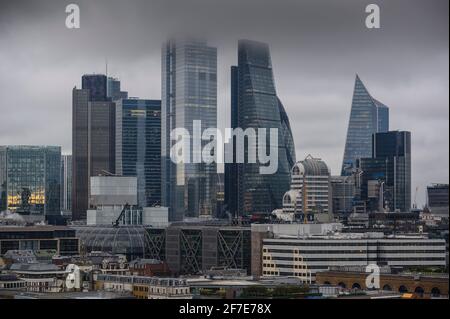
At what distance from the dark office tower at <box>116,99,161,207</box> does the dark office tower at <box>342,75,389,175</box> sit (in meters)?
8.84

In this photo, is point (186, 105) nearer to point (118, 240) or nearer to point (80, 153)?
point (80, 153)

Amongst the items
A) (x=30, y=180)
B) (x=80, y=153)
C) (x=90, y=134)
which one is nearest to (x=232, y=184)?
(x=30, y=180)

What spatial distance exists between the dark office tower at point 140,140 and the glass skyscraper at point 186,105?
1.18 feet

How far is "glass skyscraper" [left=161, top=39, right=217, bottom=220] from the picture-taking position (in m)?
52.3

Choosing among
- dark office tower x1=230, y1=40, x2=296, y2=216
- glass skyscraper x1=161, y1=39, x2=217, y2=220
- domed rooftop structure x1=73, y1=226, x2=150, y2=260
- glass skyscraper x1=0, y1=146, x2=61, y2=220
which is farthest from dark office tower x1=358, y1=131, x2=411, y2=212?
glass skyscraper x1=0, y1=146, x2=61, y2=220

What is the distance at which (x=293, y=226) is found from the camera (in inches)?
1284

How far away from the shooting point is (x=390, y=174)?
A: 48812mm

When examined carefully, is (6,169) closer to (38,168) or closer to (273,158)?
(38,168)

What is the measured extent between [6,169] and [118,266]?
21550mm

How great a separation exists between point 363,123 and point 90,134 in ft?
49.1

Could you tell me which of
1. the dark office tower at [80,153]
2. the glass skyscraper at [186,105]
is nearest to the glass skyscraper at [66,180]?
the dark office tower at [80,153]

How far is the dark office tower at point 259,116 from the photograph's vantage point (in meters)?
48.7
